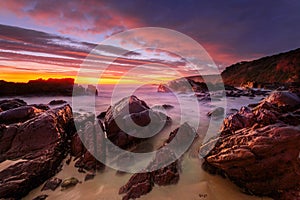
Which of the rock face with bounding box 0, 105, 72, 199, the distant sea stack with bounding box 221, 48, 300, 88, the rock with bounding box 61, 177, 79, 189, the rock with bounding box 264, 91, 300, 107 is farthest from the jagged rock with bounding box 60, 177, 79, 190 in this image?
the distant sea stack with bounding box 221, 48, 300, 88

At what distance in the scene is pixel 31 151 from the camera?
14.9 ft

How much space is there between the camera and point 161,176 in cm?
385

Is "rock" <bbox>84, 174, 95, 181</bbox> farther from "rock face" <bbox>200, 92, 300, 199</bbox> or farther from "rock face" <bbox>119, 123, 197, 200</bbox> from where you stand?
"rock face" <bbox>200, 92, 300, 199</bbox>

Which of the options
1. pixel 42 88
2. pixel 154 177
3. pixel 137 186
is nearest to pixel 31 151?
pixel 137 186

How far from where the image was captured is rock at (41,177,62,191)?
3869mm

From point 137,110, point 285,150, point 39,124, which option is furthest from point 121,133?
point 285,150

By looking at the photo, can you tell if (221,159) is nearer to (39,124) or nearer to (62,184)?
(62,184)

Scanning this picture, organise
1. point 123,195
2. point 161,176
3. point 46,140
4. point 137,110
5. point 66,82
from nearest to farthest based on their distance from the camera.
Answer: point 123,195, point 161,176, point 46,140, point 137,110, point 66,82

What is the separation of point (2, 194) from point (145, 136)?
3355 mm

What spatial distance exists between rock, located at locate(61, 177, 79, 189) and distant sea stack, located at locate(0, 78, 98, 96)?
1337 cm

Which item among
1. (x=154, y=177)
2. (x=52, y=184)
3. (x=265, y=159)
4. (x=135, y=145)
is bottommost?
(x=52, y=184)

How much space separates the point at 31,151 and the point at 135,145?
258 cm

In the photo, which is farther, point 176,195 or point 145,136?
point 145,136

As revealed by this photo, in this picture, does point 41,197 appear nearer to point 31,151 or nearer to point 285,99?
point 31,151
